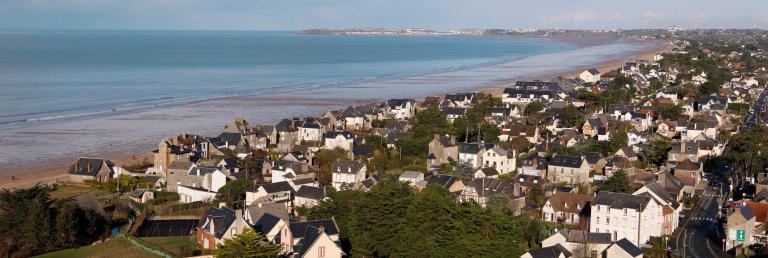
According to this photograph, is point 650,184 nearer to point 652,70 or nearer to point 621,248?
point 621,248

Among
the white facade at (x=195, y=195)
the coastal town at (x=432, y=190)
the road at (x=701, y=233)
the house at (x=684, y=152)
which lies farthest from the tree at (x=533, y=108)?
the white facade at (x=195, y=195)

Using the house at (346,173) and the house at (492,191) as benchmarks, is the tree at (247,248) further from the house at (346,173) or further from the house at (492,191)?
the house at (346,173)

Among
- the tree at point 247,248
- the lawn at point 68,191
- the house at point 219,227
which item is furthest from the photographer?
the lawn at point 68,191

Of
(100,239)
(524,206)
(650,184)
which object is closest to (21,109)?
(100,239)

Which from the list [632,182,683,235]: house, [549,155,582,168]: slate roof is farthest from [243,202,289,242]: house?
[549,155,582,168]: slate roof

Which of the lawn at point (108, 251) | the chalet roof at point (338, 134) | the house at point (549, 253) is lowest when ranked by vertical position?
the lawn at point (108, 251)
